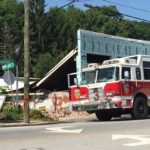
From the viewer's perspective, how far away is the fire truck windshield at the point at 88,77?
2627 centimetres

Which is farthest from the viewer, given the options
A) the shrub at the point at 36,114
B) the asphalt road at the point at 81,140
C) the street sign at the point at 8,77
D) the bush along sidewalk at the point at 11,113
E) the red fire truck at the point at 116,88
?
the shrub at the point at 36,114

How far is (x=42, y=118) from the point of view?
2827 cm

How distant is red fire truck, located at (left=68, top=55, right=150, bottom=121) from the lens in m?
25.2

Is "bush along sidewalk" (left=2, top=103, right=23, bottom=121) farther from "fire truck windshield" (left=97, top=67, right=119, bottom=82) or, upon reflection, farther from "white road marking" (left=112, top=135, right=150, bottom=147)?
"white road marking" (left=112, top=135, right=150, bottom=147)

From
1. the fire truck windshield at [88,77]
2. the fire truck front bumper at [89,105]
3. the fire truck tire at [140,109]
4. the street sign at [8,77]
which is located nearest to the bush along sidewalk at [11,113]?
the street sign at [8,77]

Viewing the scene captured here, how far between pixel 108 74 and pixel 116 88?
890mm

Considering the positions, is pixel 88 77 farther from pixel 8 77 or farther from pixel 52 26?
pixel 52 26

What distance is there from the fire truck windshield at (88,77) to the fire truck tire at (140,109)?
7.53ft

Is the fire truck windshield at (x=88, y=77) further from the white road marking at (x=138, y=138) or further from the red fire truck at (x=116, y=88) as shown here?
the white road marking at (x=138, y=138)

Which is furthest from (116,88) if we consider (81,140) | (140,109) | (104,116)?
(81,140)

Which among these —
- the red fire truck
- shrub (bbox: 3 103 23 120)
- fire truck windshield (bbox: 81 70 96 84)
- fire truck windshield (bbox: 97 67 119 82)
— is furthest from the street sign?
fire truck windshield (bbox: 97 67 119 82)

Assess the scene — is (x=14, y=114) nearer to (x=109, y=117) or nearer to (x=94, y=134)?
(x=109, y=117)

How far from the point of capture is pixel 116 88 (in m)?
25.1

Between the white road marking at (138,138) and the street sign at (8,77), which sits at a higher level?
the street sign at (8,77)
